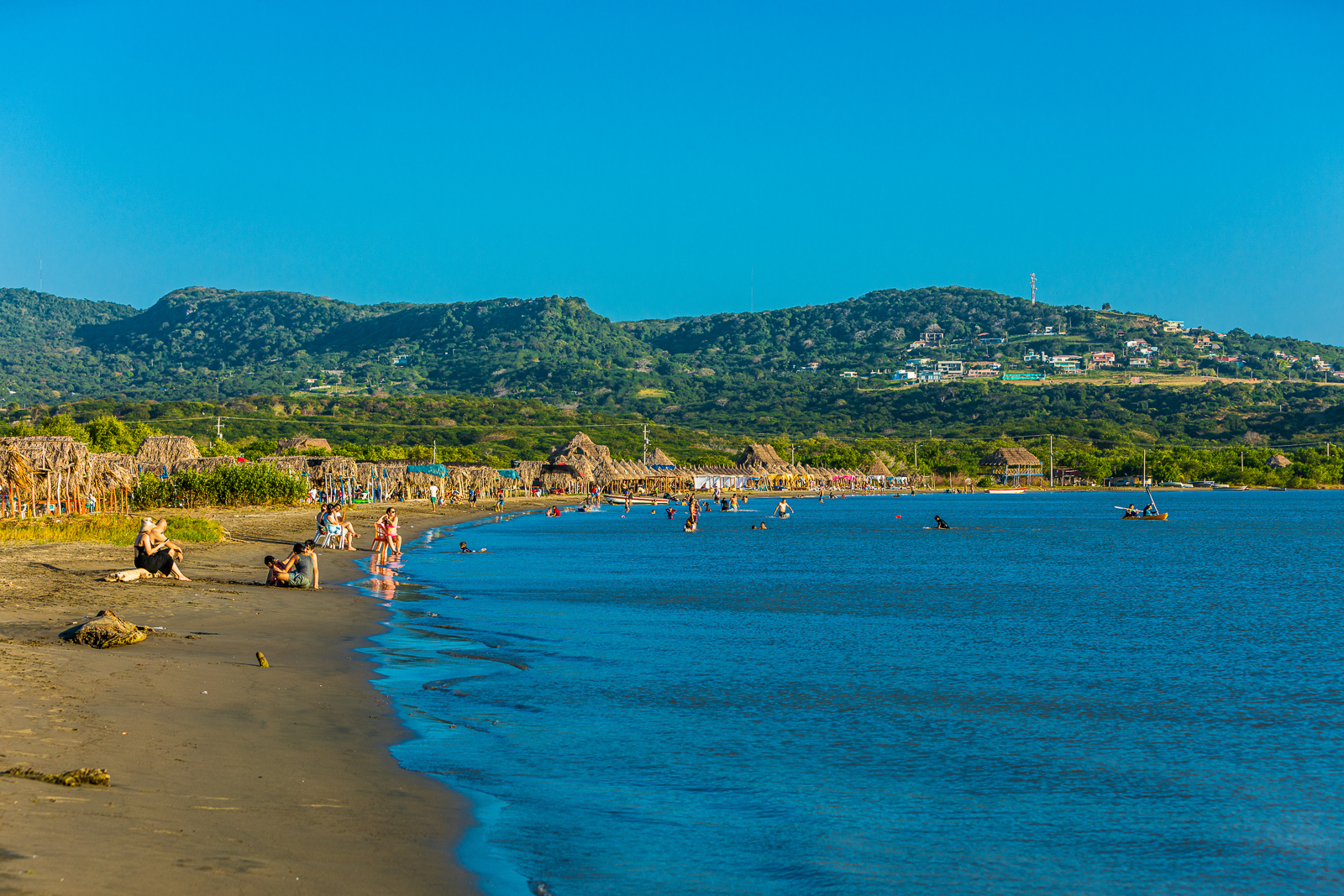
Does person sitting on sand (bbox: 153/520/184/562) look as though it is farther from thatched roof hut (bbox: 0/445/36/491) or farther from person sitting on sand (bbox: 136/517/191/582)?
thatched roof hut (bbox: 0/445/36/491)

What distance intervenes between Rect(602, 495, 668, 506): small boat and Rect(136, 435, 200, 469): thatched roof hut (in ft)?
156

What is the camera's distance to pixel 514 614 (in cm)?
2141

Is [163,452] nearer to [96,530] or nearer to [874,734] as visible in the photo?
[96,530]

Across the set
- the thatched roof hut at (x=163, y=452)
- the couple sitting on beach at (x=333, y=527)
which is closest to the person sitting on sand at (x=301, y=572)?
the couple sitting on beach at (x=333, y=527)

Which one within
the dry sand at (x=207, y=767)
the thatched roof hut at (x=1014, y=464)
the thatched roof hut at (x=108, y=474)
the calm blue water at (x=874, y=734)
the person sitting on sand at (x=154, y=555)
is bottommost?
the calm blue water at (x=874, y=734)

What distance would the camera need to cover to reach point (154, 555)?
20.6m

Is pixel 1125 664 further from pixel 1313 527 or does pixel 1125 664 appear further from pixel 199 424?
pixel 199 424

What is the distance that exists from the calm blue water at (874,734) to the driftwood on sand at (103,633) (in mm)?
3133

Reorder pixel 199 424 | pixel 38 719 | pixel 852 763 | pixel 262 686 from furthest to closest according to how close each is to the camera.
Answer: pixel 199 424 → pixel 262 686 → pixel 852 763 → pixel 38 719

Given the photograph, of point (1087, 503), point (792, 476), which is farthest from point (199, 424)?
point (1087, 503)

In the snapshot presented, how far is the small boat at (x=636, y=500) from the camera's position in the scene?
105794mm

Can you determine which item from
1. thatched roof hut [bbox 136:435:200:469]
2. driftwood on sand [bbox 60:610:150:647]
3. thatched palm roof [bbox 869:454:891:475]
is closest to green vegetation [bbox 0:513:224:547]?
driftwood on sand [bbox 60:610:150:647]

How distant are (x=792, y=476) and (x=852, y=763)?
131468mm

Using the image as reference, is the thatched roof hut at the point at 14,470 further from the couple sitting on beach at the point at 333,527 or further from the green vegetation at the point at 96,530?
the couple sitting on beach at the point at 333,527
